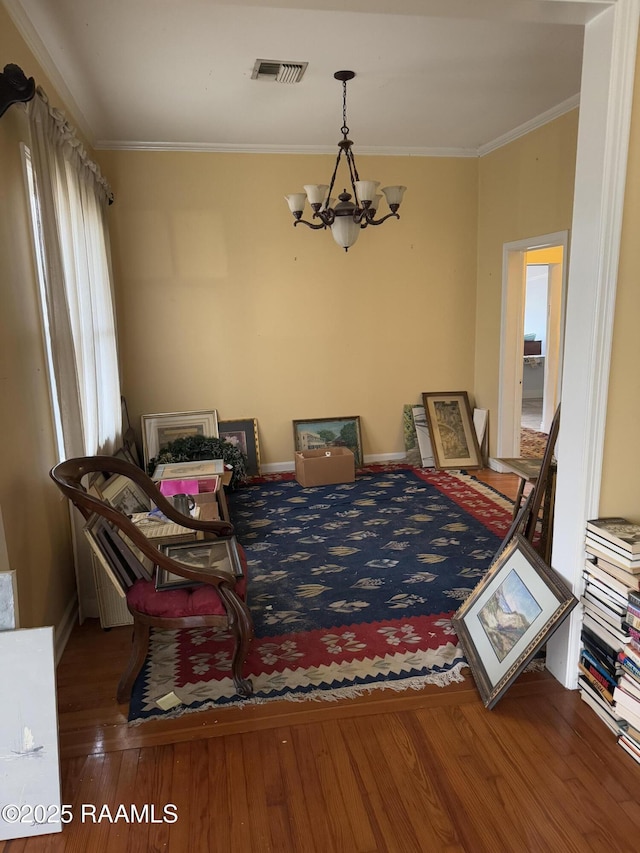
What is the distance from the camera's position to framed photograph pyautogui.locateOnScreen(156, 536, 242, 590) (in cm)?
231

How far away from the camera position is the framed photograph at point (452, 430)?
17.9ft

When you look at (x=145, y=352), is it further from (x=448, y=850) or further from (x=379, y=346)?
(x=448, y=850)

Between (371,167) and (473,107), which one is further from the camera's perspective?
(371,167)

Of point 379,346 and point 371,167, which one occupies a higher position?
point 371,167

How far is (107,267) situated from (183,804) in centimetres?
369

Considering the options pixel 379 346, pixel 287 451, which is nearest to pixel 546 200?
pixel 379 346

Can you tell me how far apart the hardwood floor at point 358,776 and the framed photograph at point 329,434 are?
3258 millimetres

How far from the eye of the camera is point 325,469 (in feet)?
16.5

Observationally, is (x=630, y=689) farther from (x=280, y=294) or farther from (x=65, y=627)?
(x=280, y=294)

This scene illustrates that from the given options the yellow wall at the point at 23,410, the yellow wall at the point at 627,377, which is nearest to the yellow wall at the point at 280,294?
the yellow wall at the point at 23,410

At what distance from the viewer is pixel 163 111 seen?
4.05 metres

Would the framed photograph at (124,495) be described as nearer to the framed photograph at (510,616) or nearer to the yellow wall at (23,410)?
the yellow wall at (23,410)

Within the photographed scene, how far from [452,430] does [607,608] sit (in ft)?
11.6

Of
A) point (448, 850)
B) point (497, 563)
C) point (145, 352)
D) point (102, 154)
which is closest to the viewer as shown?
point (448, 850)
